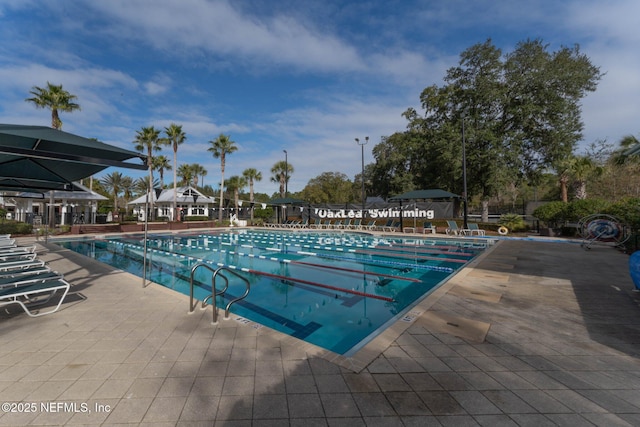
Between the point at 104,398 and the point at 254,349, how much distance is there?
127 cm

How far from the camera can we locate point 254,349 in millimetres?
2971

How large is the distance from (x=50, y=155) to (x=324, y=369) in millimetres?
4396

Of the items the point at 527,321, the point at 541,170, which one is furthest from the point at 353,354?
the point at 541,170

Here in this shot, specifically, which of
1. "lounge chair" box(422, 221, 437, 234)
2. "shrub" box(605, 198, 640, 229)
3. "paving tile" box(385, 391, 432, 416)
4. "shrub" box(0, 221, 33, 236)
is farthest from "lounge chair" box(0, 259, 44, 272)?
"shrub" box(605, 198, 640, 229)

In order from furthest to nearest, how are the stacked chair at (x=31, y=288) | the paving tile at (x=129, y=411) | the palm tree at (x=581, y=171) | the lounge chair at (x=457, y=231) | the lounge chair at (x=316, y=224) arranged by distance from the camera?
the lounge chair at (x=316, y=224) < the palm tree at (x=581, y=171) < the lounge chair at (x=457, y=231) < the stacked chair at (x=31, y=288) < the paving tile at (x=129, y=411)

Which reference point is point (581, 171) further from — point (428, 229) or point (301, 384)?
point (301, 384)

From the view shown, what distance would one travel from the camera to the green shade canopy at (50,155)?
3.51 metres

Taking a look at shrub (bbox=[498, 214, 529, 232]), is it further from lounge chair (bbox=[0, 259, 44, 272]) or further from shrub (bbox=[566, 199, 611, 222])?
lounge chair (bbox=[0, 259, 44, 272])

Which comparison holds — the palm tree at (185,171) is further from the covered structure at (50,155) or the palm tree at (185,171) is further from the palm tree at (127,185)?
the covered structure at (50,155)

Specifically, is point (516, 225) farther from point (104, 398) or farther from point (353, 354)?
point (104, 398)

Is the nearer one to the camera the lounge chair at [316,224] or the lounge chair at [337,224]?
the lounge chair at [337,224]

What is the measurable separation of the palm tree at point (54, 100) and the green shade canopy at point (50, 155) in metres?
15.5

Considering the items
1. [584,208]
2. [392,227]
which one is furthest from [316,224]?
[584,208]

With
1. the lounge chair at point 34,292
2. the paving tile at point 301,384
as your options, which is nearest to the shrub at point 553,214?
the paving tile at point 301,384
